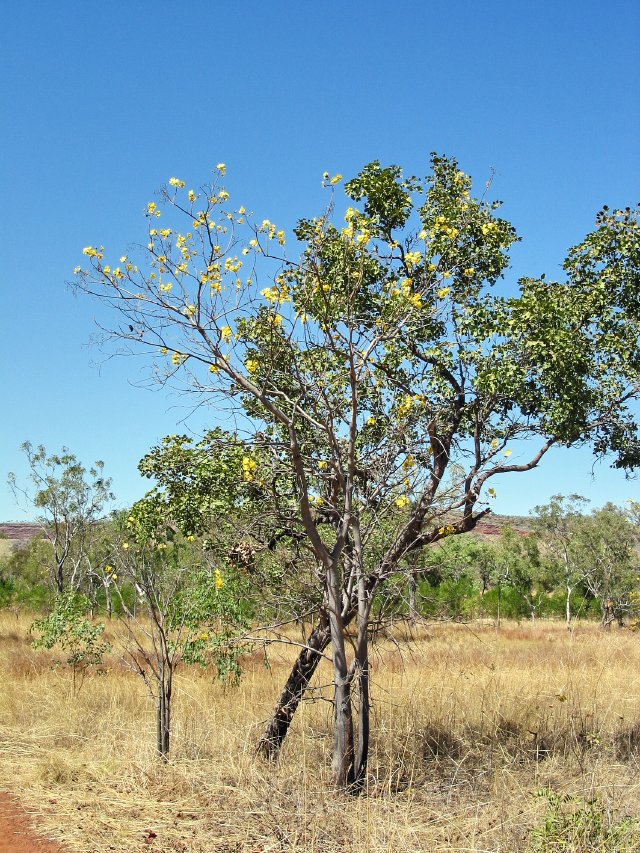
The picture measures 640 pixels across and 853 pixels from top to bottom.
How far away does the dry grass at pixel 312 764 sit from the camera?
5762 mm

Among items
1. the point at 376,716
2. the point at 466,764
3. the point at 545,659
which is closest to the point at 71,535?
the point at 545,659

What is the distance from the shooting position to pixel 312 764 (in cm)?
817

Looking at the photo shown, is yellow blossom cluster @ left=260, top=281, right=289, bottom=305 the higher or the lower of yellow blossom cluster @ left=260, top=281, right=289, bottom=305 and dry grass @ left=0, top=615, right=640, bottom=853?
the higher

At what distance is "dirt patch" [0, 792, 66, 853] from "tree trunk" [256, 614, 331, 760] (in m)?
2.57

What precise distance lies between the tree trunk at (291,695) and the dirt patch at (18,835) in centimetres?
257

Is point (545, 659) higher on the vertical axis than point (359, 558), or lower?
lower

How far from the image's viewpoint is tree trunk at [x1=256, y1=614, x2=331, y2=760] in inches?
328

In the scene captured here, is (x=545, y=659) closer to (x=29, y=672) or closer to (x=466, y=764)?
(x=466, y=764)

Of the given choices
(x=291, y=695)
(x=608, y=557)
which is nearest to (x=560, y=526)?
(x=608, y=557)

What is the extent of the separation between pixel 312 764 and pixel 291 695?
78cm

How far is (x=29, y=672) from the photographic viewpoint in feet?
47.7

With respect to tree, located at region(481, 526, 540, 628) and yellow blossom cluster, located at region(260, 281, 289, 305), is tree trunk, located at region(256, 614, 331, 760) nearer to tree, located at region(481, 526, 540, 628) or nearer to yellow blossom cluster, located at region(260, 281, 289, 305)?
yellow blossom cluster, located at region(260, 281, 289, 305)

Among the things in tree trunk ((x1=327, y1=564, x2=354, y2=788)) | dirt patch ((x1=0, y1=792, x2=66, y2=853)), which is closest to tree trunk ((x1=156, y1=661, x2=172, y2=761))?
dirt patch ((x1=0, y1=792, x2=66, y2=853))

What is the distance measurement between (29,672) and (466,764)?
9.39 metres
